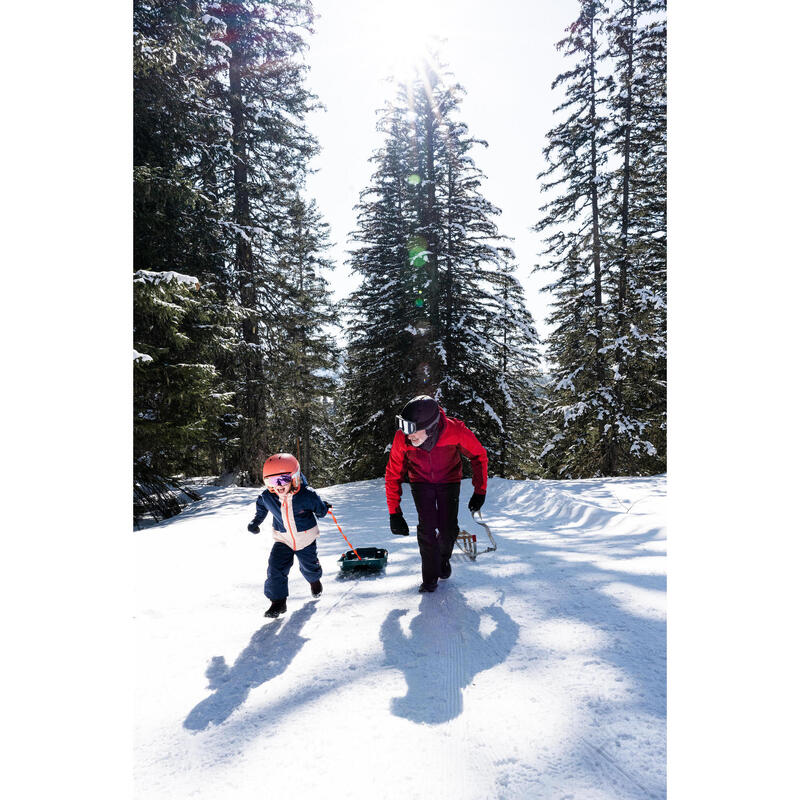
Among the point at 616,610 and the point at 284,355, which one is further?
the point at 284,355

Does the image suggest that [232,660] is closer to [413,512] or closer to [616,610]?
[616,610]

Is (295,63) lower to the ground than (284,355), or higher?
higher

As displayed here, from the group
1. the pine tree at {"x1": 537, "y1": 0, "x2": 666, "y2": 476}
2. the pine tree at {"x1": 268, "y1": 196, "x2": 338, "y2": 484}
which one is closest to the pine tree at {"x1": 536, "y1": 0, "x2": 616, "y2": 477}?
the pine tree at {"x1": 537, "y1": 0, "x2": 666, "y2": 476}

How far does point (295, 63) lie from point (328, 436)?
17.0 metres

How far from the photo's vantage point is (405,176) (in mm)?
17578

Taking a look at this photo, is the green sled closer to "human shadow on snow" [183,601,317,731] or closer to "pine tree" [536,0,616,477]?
"human shadow on snow" [183,601,317,731]

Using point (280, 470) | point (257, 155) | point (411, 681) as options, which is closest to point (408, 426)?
point (280, 470)

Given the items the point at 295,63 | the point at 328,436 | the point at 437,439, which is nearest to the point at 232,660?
the point at 437,439

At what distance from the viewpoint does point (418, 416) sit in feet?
12.1

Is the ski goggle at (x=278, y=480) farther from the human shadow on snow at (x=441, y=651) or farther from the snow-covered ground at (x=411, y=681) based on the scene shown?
the human shadow on snow at (x=441, y=651)

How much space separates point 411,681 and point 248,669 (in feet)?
3.47

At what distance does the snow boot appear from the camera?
11.6ft

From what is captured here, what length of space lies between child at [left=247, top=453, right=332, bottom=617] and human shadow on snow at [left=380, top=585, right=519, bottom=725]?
3.03 feet
